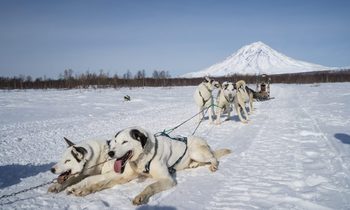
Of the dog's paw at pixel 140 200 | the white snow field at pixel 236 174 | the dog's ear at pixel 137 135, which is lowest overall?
the white snow field at pixel 236 174

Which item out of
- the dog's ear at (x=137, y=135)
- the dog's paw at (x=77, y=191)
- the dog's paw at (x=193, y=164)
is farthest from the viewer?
the dog's paw at (x=193, y=164)

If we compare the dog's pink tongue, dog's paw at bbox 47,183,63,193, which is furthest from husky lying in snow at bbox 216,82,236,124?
dog's paw at bbox 47,183,63,193

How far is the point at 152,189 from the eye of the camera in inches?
152

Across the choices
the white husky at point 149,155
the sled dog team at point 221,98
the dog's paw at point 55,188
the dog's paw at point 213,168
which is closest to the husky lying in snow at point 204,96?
the sled dog team at point 221,98

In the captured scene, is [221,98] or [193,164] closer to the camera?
[193,164]

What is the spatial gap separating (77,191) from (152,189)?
829 millimetres

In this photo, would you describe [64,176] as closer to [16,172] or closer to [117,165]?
[117,165]

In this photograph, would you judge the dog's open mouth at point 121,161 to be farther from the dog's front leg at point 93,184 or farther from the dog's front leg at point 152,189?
the dog's front leg at point 152,189

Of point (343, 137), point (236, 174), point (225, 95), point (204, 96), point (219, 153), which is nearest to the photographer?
point (236, 174)

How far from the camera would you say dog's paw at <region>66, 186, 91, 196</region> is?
3850mm

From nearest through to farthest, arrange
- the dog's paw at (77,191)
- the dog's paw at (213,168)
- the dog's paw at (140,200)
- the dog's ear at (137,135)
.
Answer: the dog's paw at (140,200)
the dog's paw at (77,191)
the dog's ear at (137,135)
the dog's paw at (213,168)

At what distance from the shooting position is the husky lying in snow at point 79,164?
13.5 ft

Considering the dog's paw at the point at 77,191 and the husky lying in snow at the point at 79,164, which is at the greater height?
the husky lying in snow at the point at 79,164

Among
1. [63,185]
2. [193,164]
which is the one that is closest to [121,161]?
[63,185]
